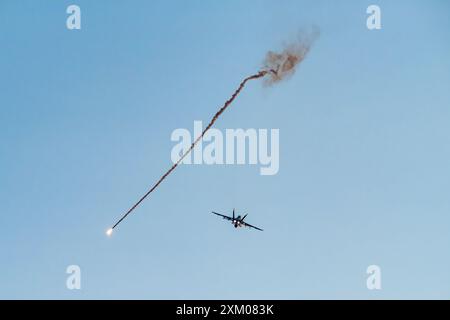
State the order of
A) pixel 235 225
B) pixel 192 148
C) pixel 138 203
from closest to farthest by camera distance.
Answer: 1. pixel 192 148
2. pixel 138 203
3. pixel 235 225

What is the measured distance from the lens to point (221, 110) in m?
62.0

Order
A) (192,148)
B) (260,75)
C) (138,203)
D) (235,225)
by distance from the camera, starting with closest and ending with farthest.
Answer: (260,75), (192,148), (138,203), (235,225)
